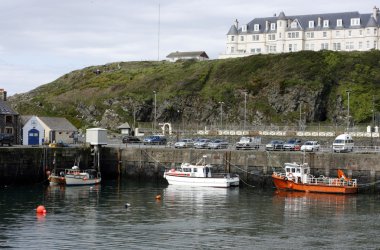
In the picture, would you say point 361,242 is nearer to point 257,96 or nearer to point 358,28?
point 257,96

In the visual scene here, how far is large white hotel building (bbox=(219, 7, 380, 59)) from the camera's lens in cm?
14412

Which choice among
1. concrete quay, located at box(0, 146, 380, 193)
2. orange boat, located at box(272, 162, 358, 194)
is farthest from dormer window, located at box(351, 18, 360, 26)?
orange boat, located at box(272, 162, 358, 194)

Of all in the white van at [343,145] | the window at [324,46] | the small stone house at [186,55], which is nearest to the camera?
the white van at [343,145]

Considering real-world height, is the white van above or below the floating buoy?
above

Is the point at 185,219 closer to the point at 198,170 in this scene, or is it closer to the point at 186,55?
the point at 198,170

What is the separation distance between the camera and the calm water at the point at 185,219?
134 feet

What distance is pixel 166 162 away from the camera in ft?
255

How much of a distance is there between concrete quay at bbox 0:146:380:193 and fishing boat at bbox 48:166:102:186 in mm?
2651

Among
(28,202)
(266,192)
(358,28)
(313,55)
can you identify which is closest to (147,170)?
(266,192)

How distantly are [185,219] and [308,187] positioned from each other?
2188 cm

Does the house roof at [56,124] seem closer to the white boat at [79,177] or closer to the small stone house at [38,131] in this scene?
the small stone house at [38,131]

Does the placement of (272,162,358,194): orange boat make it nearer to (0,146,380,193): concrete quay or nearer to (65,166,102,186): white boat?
(0,146,380,193): concrete quay

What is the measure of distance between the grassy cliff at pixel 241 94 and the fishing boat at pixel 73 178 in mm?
53025

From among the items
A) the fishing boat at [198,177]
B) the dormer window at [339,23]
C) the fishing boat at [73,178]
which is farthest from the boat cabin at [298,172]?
the dormer window at [339,23]
